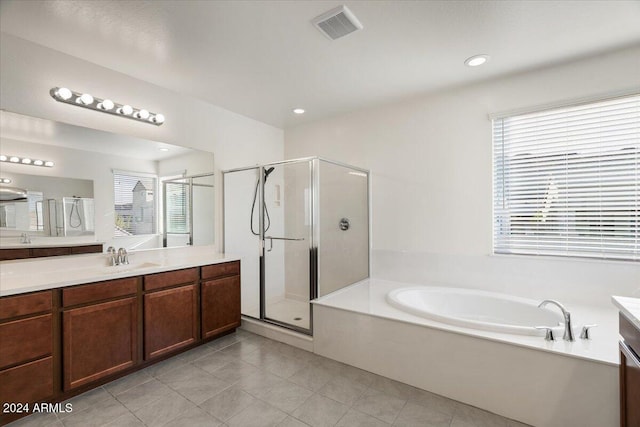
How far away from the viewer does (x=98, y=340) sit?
205 cm

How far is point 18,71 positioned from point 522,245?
4128 mm

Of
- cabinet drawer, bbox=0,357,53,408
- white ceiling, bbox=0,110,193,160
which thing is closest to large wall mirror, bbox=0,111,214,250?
white ceiling, bbox=0,110,193,160

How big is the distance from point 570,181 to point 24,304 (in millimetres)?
3971

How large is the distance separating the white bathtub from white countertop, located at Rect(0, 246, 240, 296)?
71.5 inches

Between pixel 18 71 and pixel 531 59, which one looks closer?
pixel 18 71

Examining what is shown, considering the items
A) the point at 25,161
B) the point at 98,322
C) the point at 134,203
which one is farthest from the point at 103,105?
the point at 98,322

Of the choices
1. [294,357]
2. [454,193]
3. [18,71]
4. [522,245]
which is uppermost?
[18,71]

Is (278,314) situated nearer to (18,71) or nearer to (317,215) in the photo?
(317,215)

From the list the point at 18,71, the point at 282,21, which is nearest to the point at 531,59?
the point at 282,21

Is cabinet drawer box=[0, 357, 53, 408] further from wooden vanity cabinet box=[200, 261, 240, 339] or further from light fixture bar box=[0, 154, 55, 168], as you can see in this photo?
light fixture bar box=[0, 154, 55, 168]

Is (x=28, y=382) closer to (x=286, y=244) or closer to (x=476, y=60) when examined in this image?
(x=286, y=244)

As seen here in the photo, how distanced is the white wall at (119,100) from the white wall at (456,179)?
1190mm

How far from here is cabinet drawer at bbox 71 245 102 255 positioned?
2.32 meters

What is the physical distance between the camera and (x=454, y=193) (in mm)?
2945
